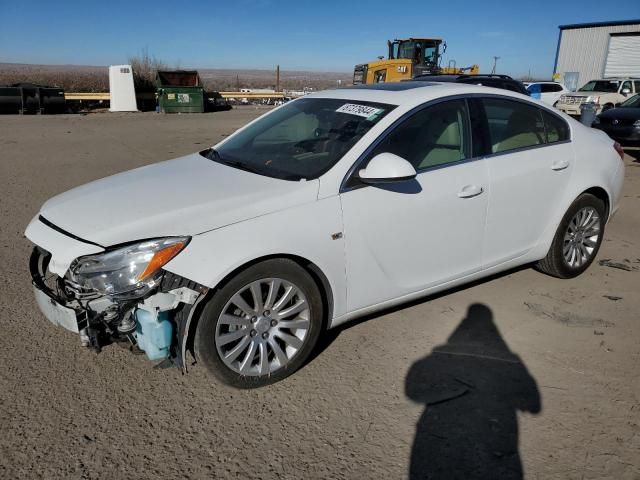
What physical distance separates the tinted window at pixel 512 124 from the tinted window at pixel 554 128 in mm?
53

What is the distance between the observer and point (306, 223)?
2.83 meters

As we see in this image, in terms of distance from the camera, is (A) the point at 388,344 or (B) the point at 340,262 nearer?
(B) the point at 340,262

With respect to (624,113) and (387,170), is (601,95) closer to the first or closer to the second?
(624,113)

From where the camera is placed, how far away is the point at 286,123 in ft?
13.0

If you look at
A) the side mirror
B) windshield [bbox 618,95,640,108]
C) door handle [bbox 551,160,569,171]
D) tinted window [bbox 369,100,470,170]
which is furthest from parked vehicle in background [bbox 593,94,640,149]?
the side mirror

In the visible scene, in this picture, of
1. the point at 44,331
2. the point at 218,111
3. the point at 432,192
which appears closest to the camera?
the point at 432,192

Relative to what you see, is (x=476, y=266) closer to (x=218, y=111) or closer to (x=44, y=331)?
(x=44, y=331)

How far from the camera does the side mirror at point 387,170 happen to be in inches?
114

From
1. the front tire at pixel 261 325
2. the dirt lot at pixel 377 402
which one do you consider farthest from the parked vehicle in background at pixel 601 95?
the front tire at pixel 261 325

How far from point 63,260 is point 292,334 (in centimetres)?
129

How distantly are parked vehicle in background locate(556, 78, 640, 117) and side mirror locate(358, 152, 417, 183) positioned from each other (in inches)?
805

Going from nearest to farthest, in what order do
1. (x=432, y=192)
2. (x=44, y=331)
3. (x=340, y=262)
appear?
(x=340, y=262) → (x=432, y=192) → (x=44, y=331)

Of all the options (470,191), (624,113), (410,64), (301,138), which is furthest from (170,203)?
(410,64)

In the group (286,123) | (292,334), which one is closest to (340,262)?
(292,334)
